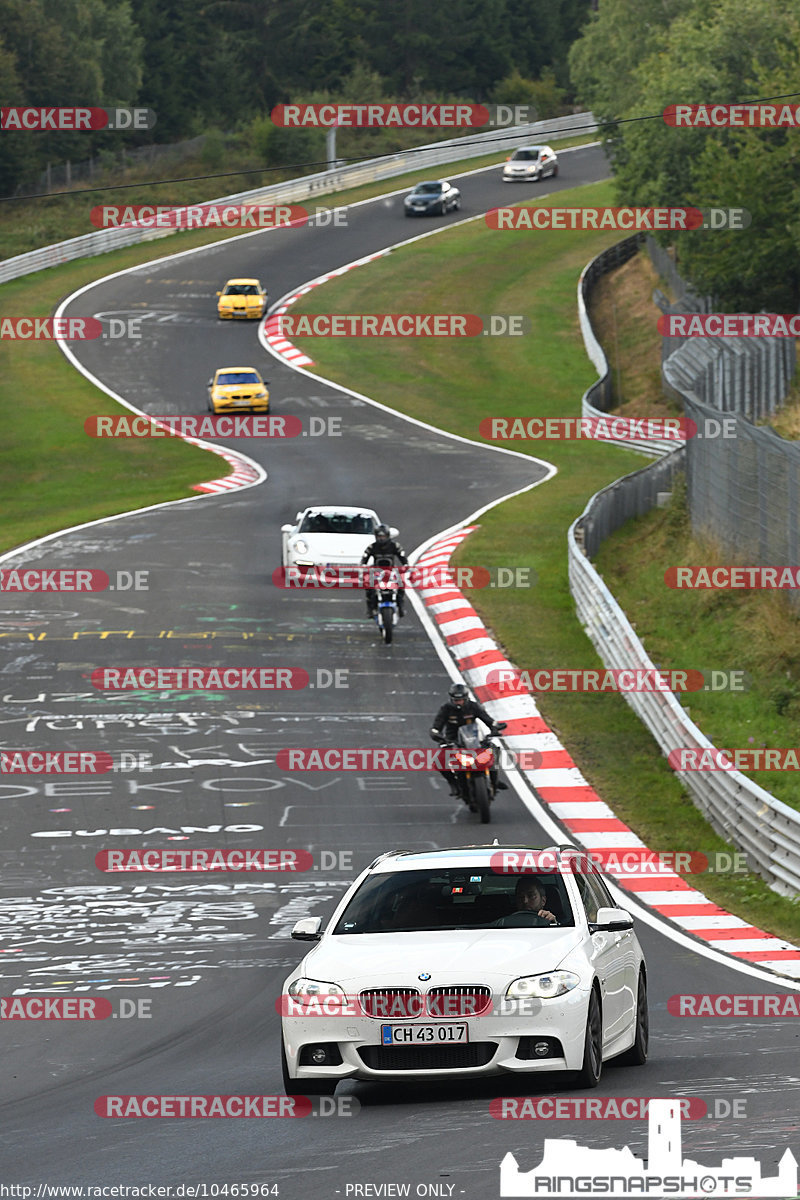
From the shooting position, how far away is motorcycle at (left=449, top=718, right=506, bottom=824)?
59.8 feet

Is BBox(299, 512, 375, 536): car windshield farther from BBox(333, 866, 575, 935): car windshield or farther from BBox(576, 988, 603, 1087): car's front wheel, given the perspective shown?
BBox(576, 988, 603, 1087): car's front wheel

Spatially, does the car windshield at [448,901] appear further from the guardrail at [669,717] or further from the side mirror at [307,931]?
the guardrail at [669,717]

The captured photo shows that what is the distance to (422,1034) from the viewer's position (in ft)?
28.6

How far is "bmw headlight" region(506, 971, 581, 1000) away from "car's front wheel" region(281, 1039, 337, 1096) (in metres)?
1.02

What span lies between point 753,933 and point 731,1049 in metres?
5.09

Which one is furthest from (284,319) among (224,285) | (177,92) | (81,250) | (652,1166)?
(652,1166)

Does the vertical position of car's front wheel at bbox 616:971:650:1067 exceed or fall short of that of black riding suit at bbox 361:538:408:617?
it exceeds it

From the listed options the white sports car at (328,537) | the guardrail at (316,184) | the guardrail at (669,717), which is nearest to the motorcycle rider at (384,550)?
the guardrail at (669,717)

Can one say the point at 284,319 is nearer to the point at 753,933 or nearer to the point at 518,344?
the point at 518,344

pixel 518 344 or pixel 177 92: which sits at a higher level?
pixel 177 92

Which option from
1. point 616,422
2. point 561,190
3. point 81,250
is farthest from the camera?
point 561,190

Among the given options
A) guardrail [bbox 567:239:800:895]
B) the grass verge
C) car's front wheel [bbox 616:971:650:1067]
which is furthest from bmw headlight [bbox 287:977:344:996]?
guardrail [bbox 567:239:800:895]

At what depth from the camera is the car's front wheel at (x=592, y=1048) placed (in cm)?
877

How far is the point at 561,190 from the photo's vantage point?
79.6 metres
